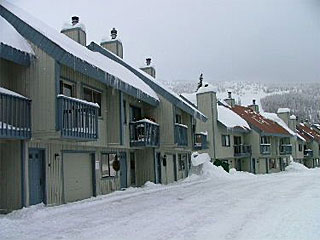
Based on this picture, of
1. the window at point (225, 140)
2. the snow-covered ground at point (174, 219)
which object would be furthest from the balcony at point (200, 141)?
the snow-covered ground at point (174, 219)

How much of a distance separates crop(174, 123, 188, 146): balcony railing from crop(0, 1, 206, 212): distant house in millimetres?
3670

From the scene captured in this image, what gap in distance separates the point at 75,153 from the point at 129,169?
21.5 ft

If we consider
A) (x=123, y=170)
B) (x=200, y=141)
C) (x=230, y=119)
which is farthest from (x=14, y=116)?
(x=230, y=119)

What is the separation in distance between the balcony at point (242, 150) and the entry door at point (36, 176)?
31.3 m

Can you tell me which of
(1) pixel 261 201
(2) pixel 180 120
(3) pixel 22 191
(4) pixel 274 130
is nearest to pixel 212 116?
(2) pixel 180 120

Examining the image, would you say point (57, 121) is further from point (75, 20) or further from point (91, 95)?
point (75, 20)

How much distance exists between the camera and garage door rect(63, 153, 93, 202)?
18.1 metres

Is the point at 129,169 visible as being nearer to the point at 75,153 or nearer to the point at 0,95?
the point at 75,153

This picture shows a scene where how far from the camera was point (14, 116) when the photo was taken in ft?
48.3

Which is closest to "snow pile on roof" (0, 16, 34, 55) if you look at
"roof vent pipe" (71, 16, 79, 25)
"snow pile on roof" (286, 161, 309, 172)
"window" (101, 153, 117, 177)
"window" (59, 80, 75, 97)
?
"window" (59, 80, 75, 97)

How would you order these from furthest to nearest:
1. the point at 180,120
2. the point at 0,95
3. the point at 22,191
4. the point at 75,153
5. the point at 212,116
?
the point at 212,116
the point at 180,120
the point at 75,153
the point at 22,191
the point at 0,95

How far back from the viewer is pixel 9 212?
48.8 ft

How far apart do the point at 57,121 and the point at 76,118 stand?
129 cm

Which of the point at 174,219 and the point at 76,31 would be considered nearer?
the point at 174,219
